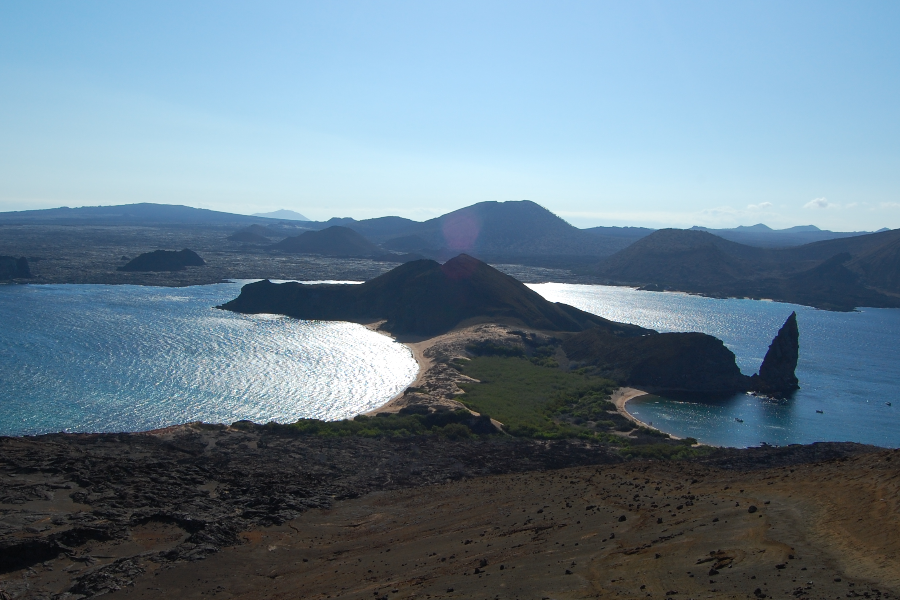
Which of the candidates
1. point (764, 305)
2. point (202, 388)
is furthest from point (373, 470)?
point (764, 305)

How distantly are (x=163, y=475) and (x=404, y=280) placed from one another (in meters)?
82.6

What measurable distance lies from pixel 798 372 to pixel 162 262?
16342cm

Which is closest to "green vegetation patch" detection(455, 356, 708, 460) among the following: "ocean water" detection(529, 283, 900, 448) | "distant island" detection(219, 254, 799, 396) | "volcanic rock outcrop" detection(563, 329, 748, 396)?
"volcanic rock outcrop" detection(563, 329, 748, 396)

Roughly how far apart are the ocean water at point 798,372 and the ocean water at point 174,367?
32.5 meters

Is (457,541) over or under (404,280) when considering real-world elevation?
under

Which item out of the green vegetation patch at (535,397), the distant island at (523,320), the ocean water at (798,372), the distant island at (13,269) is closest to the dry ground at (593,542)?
the green vegetation patch at (535,397)

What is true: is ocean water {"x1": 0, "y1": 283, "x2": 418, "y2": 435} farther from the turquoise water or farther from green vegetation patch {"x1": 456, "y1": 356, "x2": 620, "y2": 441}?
green vegetation patch {"x1": 456, "y1": 356, "x2": 620, "y2": 441}

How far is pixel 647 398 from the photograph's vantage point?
2717 inches

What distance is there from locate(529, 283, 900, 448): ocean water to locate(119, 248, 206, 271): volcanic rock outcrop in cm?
10826

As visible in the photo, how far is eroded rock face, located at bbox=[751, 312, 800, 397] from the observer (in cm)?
7544

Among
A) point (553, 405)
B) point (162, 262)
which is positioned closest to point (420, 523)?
point (553, 405)

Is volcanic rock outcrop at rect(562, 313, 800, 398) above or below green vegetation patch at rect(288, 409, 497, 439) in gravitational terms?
above

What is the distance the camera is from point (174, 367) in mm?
71188

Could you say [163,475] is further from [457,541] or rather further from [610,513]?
[610,513]
